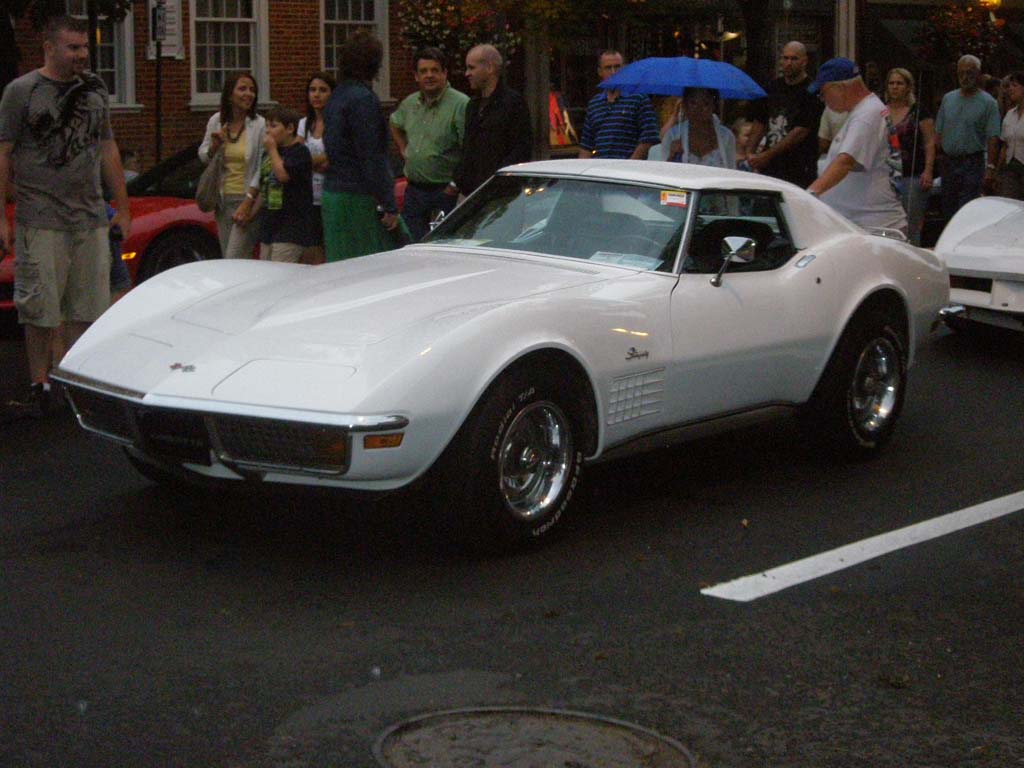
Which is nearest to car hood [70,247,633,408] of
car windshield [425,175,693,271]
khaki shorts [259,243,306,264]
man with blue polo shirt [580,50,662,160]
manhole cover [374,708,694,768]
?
car windshield [425,175,693,271]

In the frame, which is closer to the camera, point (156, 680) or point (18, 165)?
point (156, 680)

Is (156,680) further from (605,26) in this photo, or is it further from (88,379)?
(605,26)

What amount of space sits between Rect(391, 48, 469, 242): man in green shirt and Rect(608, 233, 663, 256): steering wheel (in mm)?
3797

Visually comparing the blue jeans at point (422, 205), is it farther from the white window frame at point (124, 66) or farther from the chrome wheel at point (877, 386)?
the white window frame at point (124, 66)

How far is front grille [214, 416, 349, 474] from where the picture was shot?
5379 mm

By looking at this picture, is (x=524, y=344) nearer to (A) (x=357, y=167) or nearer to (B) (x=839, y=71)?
(A) (x=357, y=167)

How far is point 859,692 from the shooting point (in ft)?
15.4

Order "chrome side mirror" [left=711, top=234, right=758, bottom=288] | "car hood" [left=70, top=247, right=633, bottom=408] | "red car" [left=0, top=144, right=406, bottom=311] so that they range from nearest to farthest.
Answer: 1. "car hood" [left=70, top=247, right=633, bottom=408]
2. "chrome side mirror" [left=711, top=234, right=758, bottom=288]
3. "red car" [left=0, top=144, right=406, bottom=311]

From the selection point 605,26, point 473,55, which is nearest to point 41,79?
point 473,55

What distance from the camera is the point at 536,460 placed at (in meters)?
6.07

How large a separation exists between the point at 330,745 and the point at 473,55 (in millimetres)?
6925

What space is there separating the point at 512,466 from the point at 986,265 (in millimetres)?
5774

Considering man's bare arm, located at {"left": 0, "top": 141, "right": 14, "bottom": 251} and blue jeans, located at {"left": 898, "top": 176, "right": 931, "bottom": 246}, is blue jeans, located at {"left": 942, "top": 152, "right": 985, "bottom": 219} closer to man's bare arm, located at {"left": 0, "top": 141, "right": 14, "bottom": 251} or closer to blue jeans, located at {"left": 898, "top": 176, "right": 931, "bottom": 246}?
blue jeans, located at {"left": 898, "top": 176, "right": 931, "bottom": 246}

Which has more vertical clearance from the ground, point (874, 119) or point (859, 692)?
point (874, 119)
